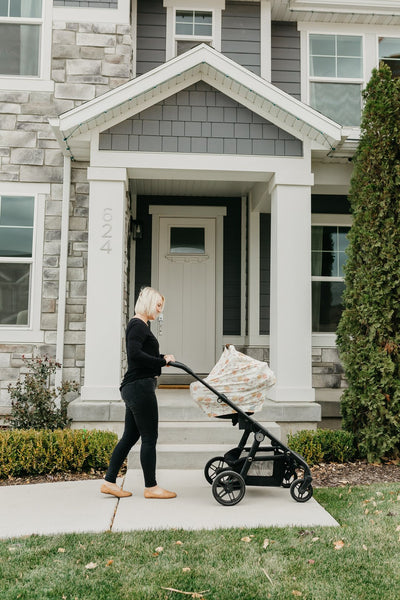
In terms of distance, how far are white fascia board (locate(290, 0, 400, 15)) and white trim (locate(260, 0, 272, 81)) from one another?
1.32 ft

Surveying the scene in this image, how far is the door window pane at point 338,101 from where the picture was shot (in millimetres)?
8500

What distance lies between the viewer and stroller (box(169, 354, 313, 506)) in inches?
172

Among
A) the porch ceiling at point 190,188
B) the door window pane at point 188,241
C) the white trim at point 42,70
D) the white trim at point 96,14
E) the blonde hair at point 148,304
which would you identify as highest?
the white trim at point 96,14

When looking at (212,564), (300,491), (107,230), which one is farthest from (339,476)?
(107,230)

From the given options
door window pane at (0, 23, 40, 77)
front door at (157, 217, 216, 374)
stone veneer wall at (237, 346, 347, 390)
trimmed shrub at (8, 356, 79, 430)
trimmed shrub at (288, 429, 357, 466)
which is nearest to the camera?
trimmed shrub at (288, 429, 357, 466)

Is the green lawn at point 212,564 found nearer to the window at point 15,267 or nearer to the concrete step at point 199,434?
the concrete step at point 199,434

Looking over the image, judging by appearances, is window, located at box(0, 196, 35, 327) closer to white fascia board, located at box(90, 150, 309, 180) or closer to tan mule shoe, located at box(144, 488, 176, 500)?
white fascia board, located at box(90, 150, 309, 180)

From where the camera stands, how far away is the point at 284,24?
8.80 m

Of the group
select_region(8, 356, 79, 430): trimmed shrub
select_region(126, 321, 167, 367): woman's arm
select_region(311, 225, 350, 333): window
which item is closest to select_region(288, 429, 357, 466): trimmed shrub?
select_region(126, 321, 167, 367): woman's arm

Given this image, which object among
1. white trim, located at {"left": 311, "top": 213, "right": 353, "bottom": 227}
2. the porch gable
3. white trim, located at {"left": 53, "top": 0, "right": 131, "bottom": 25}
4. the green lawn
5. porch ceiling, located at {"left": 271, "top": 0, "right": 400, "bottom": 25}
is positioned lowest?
the green lawn

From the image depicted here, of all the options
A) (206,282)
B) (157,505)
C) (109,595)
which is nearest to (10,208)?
(206,282)

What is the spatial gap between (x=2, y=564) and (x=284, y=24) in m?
8.58

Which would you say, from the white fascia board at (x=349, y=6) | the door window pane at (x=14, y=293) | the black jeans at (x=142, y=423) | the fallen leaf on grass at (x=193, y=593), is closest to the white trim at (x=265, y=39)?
the white fascia board at (x=349, y=6)

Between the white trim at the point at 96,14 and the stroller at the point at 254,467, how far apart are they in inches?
211
